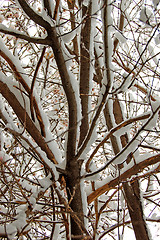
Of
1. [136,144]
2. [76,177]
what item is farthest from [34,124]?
[136,144]

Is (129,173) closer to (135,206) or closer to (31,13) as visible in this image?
(135,206)

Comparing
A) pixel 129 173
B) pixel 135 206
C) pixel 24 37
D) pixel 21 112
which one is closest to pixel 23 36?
pixel 24 37

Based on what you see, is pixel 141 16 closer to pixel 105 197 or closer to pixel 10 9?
pixel 105 197

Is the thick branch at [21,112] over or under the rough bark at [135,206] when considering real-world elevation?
over

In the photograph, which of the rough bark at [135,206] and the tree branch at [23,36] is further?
the rough bark at [135,206]

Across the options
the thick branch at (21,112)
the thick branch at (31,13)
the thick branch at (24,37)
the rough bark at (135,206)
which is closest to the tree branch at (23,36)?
the thick branch at (24,37)

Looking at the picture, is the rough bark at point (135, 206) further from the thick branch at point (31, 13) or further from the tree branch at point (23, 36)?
the thick branch at point (31, 13)

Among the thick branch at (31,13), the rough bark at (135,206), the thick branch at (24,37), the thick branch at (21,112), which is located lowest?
the rough bark at (135,206)

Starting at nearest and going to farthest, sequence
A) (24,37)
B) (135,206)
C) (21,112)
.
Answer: (24,37) < (21,112) < (135,206)

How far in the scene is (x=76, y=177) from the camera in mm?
1752

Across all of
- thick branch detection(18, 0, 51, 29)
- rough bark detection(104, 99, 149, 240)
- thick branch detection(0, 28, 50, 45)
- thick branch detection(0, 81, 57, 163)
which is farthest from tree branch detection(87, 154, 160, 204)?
thick branch detection(18, 0, 51, 29)

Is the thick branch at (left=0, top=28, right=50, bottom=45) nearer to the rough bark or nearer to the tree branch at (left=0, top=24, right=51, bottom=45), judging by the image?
the tree branch at (left=0, top=24, right=51, bottom=45)

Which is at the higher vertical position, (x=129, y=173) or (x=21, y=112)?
(x=21, y=112)

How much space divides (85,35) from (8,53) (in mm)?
867
